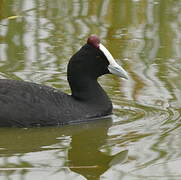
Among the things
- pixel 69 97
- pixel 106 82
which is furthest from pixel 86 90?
pixel 106 82

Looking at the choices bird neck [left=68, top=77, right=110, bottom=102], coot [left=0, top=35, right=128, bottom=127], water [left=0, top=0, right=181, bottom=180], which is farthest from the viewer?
bird neck [left=68, top=77, right=110, bottom=102]

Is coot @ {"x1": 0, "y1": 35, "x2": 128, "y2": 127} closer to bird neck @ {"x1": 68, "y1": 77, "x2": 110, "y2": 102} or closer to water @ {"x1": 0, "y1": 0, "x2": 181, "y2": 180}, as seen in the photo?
bird neck @ {"x1": 68, "y1": 77, "x2": 110, "y2": 102}

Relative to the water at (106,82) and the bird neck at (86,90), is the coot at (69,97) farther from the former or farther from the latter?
the water at (106,82)

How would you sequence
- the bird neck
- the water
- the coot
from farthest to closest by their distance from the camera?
the bird neck, the coot, the water

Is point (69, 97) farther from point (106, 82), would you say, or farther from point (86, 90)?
point (106, 82)

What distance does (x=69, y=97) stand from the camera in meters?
8.37

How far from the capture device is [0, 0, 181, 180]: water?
691 centimetres

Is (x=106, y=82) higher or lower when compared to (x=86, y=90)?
lower

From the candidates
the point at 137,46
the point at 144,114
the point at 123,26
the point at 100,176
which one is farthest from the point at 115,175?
the point at 123,26

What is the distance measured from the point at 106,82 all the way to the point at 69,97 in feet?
3.60

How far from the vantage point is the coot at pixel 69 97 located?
799cm

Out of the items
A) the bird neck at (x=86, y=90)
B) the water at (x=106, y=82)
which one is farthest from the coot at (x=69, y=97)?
the water at (x=106, y=82)

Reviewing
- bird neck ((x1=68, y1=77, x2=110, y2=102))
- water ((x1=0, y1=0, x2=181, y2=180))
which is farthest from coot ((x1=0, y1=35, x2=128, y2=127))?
water ((x1=0, y1=0, x2=181, y2=180))

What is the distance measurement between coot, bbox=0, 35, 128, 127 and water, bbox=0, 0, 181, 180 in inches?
4.2
